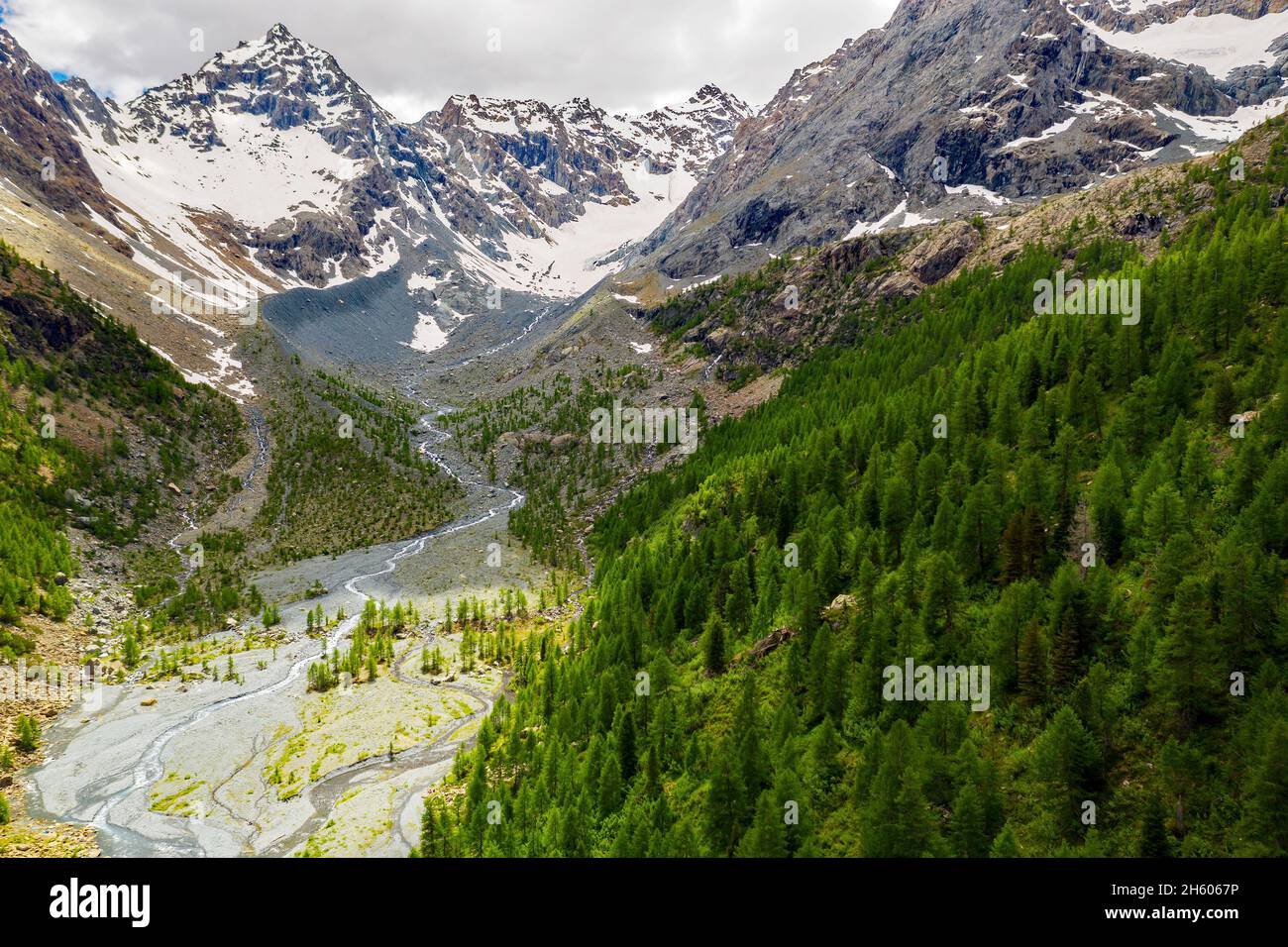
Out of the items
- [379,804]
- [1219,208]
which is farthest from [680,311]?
[379,804]

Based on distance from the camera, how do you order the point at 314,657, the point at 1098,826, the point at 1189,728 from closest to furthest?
the point at 1098,826
the point at 1189,728
the point at 314,657

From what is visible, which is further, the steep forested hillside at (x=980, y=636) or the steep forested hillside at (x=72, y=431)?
the steep forested hillside at (x=72, y=431)

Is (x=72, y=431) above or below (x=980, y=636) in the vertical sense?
above

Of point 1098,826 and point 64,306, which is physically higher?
point 64,306

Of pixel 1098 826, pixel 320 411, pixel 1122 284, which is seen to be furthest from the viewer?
pixel 320 411

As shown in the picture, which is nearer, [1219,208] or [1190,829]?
[1190,829]

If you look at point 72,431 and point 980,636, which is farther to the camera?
point 72,431

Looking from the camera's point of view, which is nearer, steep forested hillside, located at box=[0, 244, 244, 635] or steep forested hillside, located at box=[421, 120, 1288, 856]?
steep forested hillside, located at box=[421, 120, 1288, 856]

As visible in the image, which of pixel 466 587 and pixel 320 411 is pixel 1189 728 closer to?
pixel 466 587
